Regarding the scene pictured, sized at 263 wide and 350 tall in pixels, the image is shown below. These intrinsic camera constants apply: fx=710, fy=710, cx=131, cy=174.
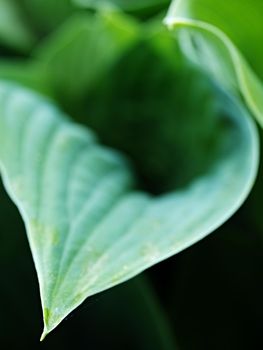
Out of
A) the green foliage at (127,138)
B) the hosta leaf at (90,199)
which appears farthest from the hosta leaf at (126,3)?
the hosta leaf at (90,199)

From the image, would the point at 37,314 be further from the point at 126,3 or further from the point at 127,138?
the point at 126,3

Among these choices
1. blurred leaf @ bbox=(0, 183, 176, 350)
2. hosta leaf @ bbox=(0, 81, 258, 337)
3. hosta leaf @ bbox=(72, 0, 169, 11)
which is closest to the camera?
hosta leaf @ bbox=(0, 81, 258, 337)

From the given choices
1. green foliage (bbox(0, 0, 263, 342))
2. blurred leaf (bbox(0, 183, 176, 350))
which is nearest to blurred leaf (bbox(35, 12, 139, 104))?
green foliage (bbox(0, 0, 263, 342))

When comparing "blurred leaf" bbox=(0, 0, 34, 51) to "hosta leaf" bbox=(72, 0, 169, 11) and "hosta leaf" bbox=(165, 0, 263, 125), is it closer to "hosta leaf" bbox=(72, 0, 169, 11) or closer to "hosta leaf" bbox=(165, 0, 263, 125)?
"hosta leaf" bbox=(72, 0, 169, 11)

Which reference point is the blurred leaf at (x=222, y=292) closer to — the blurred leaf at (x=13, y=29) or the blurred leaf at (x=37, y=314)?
the blurred leaf at (x=37, y=314)

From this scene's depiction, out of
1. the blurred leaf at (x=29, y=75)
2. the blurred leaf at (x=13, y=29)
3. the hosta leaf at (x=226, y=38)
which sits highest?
the hosta leaf at (x=226, y=38)

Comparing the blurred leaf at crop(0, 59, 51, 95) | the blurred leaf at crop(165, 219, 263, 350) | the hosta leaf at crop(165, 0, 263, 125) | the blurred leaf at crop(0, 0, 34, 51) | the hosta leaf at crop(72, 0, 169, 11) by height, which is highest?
the hosta leaf at crop(165, 0, 263, 125)

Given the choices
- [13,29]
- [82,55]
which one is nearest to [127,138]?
[82,55]

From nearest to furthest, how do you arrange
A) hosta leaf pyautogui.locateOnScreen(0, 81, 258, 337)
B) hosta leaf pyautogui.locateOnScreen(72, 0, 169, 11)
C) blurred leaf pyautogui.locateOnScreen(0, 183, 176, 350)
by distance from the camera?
hosta leaf pyautogui.locateOnScreen(0, 81, 258, 337), blurred leaf pyautogui.locateOnScreen(0, 183, 176, 350), hosta leaf pyautogui.locateOnScreen(72, 0, 169, 11)
